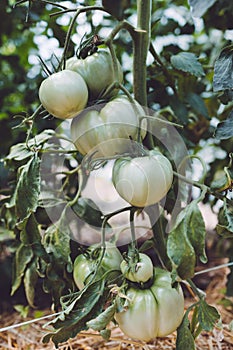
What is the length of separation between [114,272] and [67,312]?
0.09 m

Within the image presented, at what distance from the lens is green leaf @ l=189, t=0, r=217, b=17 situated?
0.45 meters

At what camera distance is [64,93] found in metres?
0.51

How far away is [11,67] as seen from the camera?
1.27 m

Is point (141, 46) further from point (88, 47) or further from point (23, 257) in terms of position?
point (23, 257)

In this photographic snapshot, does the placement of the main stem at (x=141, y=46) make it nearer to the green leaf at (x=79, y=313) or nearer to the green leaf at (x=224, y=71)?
the green leaf at (x=224, y=71)

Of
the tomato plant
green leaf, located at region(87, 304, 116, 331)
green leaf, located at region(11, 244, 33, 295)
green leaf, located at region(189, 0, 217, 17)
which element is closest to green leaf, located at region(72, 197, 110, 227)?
the tomato plant

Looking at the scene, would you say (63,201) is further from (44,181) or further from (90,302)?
(90,302)

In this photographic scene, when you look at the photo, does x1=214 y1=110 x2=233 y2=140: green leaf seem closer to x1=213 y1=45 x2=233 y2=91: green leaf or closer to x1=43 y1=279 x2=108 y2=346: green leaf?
x1=213 y1=45 x2=233 y2=91: green leaf

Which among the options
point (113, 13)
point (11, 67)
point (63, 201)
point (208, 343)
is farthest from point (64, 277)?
point (11, 67)

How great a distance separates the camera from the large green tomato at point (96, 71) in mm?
553

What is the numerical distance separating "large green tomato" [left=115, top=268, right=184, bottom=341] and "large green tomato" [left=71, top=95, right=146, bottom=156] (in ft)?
0.55

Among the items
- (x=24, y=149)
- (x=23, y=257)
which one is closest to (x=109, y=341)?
(x=23, y=257)

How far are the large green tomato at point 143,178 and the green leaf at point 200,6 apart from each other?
158 mm

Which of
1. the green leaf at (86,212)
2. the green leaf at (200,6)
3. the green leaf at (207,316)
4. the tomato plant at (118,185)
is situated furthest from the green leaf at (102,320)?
the green leaf at (200,6)
